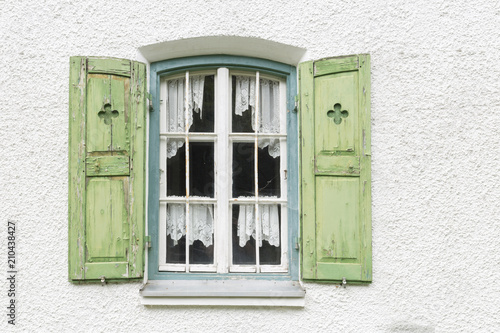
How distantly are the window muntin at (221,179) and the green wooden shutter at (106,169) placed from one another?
0.85ft

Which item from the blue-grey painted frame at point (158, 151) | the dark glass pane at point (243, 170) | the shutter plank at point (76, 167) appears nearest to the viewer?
the shutter plank at point (76, 167)

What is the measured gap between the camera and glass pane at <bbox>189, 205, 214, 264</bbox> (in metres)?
2.98

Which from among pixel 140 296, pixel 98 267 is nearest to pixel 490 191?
pixel 140 296

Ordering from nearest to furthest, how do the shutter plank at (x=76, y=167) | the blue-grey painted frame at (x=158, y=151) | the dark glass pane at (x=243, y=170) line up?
1. the shutter plank at (x=76, y=167)
2. the blue-grey painted frame at (x=158, y=151)
3. the dark glass pane at (x=243, y=170)

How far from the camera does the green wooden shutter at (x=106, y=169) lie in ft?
8.95

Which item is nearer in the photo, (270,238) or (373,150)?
(373,150)

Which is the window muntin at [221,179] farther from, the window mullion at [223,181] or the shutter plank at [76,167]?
the shutter plank at [76,167]

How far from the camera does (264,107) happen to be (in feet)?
9.96

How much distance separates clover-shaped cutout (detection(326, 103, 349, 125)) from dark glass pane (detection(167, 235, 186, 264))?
142cm

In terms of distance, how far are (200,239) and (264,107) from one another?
1.12 meters

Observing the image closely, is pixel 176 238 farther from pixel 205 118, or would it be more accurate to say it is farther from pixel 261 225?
pixel 205 118

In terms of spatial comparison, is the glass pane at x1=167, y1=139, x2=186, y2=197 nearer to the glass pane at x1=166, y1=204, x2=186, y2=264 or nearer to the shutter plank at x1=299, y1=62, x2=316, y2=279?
the glass pane at x1=166, y1=204, x2=186, y2=264

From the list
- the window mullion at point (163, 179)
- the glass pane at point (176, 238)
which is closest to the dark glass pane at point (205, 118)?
the window mullion at point (163, 179)

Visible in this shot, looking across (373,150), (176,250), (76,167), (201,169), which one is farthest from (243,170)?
(76,167)
